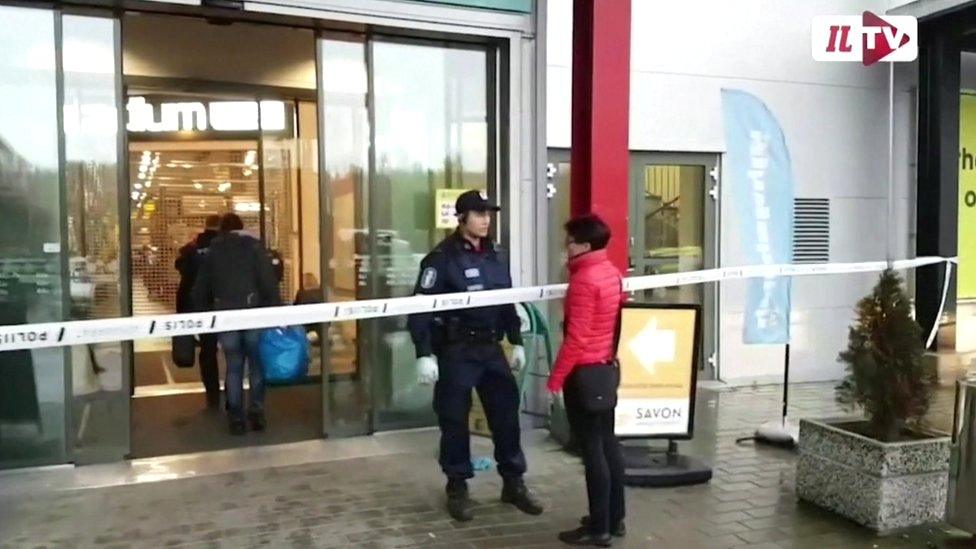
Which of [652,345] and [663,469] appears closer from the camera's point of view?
[663,469]

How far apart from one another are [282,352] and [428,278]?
303 cm

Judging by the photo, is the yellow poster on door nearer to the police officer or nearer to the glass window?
the police officer

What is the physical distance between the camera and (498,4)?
7.30 meters

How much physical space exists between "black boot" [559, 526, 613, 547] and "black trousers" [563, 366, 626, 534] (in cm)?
3

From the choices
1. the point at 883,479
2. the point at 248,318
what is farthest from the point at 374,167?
the point at 883,479

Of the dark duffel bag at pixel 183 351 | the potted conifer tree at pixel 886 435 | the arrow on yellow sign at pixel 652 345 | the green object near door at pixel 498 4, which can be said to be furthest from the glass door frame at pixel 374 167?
the potted conifer tree at pixel 886 435

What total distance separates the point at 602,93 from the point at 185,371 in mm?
5993

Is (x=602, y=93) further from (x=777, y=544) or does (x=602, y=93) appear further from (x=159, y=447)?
(x=159, y=447)

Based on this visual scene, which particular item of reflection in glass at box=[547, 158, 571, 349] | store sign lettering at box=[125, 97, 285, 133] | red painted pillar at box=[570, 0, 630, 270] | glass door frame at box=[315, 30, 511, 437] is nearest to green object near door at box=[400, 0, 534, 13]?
glass door frame at box=[315, 30, 511, 437]

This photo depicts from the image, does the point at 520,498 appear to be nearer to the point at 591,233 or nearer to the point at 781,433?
the point at 591,233

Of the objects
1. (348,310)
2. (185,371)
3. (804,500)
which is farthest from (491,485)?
(185,371)

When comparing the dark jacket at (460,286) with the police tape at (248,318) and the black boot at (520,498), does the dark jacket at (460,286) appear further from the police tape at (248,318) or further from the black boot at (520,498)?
the black boot at (520,498)

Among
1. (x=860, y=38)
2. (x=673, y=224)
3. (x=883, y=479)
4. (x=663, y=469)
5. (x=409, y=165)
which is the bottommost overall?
(x=663, y=469)

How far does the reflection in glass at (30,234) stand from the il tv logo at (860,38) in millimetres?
5116
